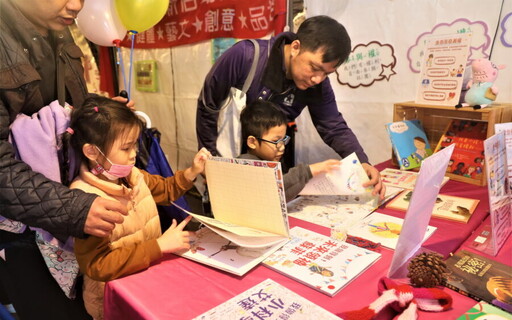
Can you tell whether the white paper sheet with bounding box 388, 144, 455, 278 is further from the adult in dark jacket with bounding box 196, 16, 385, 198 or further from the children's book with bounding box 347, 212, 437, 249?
the adult in dark jacket with bounding box 196, 16, 385, 198

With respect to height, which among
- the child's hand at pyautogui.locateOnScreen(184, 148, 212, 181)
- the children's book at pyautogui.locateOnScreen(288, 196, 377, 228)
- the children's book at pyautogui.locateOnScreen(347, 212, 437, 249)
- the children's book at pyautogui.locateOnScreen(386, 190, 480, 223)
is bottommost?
the children's book at pyautogui.locateOnScreen(288, 196, 377, 228)

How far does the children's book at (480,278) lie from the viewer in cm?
76

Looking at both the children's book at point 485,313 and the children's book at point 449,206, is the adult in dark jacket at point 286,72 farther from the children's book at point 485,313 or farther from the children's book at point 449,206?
the children's book at point 485,313

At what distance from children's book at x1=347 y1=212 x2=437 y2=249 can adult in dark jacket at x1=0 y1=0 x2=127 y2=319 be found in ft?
2.37

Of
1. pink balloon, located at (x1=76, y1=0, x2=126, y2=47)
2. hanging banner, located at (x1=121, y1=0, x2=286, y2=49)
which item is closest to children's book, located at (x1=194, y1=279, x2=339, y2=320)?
hanging banner, located at (x1=121, y1=0, x2=286, y2=49)

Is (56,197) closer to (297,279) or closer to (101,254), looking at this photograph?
(101,254)

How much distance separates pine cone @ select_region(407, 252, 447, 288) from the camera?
0.79 m

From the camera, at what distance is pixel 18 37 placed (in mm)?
942

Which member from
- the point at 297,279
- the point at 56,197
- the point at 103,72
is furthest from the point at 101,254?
the point at 103,72

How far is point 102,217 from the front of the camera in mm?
825

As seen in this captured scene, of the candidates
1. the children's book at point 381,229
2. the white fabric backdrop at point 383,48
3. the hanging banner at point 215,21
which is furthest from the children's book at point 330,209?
the hanging banner at point 215,21

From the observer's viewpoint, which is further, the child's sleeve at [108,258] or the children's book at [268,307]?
the child's sleeve at [108,258]

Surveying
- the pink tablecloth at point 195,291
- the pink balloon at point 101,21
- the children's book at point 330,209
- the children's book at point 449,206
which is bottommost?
the pink tablecloth at point 195,291

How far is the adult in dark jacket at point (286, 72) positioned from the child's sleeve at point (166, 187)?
36cm
